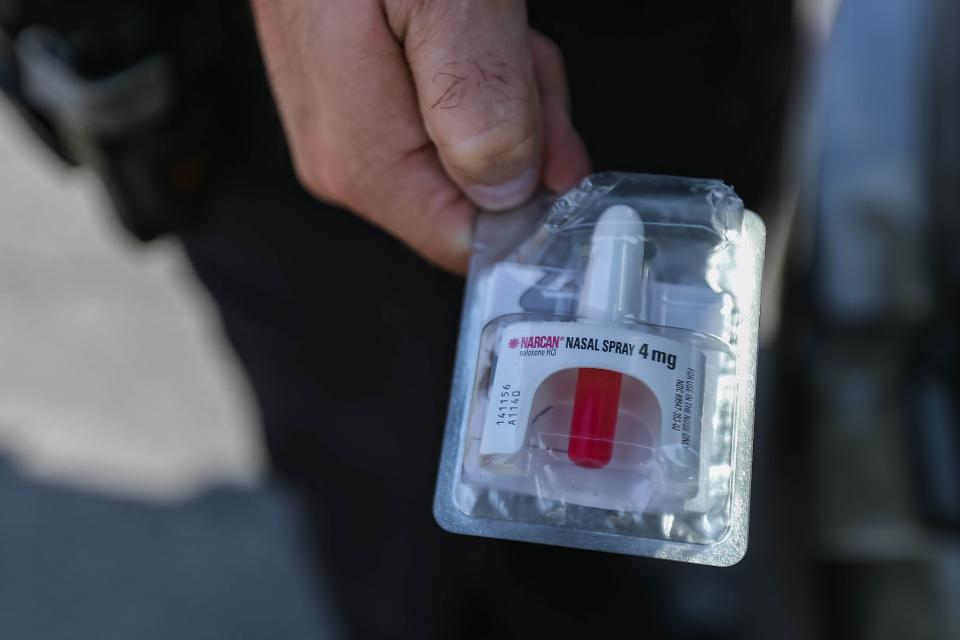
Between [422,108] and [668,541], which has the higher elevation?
[422,108]

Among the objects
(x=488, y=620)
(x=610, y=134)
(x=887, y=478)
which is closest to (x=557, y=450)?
(x=610, y=134)

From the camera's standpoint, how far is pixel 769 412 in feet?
5.02

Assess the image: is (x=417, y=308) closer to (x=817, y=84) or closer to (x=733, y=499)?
(x=733, y=499)

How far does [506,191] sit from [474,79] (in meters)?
0.09

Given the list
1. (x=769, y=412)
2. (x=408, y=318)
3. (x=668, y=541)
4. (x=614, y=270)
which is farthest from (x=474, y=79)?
(x=769, y=412)

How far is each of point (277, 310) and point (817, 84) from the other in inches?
33.0

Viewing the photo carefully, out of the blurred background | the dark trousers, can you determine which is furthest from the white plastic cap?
the blurred background

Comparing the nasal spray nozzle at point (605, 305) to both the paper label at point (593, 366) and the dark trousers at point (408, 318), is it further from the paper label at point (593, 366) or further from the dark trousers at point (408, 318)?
the dark trousers at point (408, 318)

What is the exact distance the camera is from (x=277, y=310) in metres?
1.02

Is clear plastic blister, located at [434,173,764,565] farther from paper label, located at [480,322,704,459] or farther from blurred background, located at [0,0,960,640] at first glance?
blurred background, located at [0,0,960,640]

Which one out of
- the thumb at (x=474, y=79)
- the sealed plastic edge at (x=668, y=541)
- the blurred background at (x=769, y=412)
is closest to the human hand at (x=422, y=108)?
the thumb at (x=474, y=79)

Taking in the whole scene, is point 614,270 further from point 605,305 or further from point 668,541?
point 668,541

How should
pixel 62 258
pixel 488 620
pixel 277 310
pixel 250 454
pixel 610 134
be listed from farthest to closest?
pixel 62 258, pixel 250 454, pixel 488 620, pixel 277 310, pixel 610 134

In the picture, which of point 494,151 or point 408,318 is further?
point 408,318
